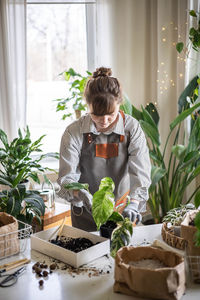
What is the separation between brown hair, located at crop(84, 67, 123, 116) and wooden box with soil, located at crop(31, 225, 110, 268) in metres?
0.61

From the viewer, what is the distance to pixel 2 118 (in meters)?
3.53

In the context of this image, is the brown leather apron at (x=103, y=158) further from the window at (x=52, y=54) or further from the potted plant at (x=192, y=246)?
the window at (x=52, y=54)

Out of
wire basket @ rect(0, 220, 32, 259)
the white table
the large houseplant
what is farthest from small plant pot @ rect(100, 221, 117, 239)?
the large houseplant

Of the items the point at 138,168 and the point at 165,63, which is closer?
the point at 138,168

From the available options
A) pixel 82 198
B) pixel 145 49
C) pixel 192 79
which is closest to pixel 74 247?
pixel 82 198

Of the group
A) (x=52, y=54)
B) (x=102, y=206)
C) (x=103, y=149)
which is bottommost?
(x=102, y=206)

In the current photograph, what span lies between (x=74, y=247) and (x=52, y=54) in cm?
278

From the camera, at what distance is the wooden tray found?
4.76ft

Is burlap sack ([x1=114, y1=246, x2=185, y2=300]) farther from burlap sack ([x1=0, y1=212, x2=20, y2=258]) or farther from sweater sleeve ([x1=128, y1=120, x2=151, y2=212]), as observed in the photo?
sweater sleeve ([x1=128, y1=120, x2=151, y2=212])

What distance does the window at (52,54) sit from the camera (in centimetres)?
370

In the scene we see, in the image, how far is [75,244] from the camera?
148 centimetres

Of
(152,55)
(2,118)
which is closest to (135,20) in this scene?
(152,55)

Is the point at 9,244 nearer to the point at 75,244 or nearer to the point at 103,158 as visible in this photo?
the point at 75,244

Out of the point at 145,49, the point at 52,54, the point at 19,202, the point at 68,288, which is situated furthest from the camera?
the point at 52,54
